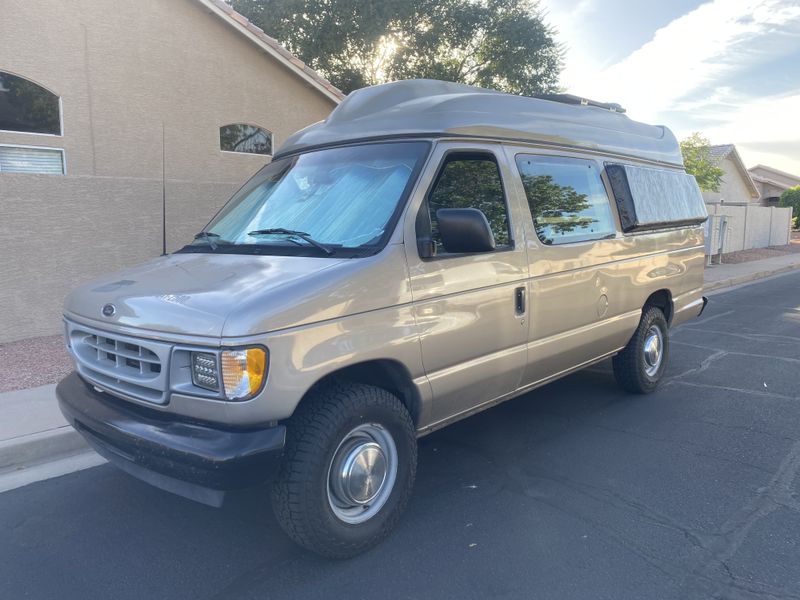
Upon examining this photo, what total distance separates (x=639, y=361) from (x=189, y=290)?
4.16 metres

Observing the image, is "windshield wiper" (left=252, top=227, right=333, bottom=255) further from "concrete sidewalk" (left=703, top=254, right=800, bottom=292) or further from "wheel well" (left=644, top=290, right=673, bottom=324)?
"concrete sidewalk" (left=703, top=254, right=800, bottom=292)

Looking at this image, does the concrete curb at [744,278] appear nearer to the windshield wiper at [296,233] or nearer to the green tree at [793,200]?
the windshield wiper at [296,233]

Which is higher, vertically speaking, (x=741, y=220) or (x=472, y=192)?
(x=472, y=192)

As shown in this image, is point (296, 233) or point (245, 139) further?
point (245, 139)

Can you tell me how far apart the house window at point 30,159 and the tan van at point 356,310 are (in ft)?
19.0

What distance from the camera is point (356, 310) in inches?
124

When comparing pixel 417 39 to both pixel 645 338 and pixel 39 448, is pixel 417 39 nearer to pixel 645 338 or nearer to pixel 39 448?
pixel 645 338

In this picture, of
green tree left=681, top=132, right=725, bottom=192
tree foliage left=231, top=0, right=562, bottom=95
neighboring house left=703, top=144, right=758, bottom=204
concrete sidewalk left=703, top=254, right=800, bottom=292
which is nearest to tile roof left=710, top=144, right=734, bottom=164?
neighboring house left=703, top=144, right=758, bottom=204

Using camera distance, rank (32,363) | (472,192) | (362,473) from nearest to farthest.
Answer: (362,473)
(472,192)
(32,363)

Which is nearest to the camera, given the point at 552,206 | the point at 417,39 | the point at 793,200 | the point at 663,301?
the point at 552,206

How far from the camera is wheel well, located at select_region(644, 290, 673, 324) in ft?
19.5

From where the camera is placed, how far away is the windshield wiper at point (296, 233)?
3373mm

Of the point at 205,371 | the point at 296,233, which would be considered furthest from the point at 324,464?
the point at 296,233

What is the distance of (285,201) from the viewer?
4.01 meters
